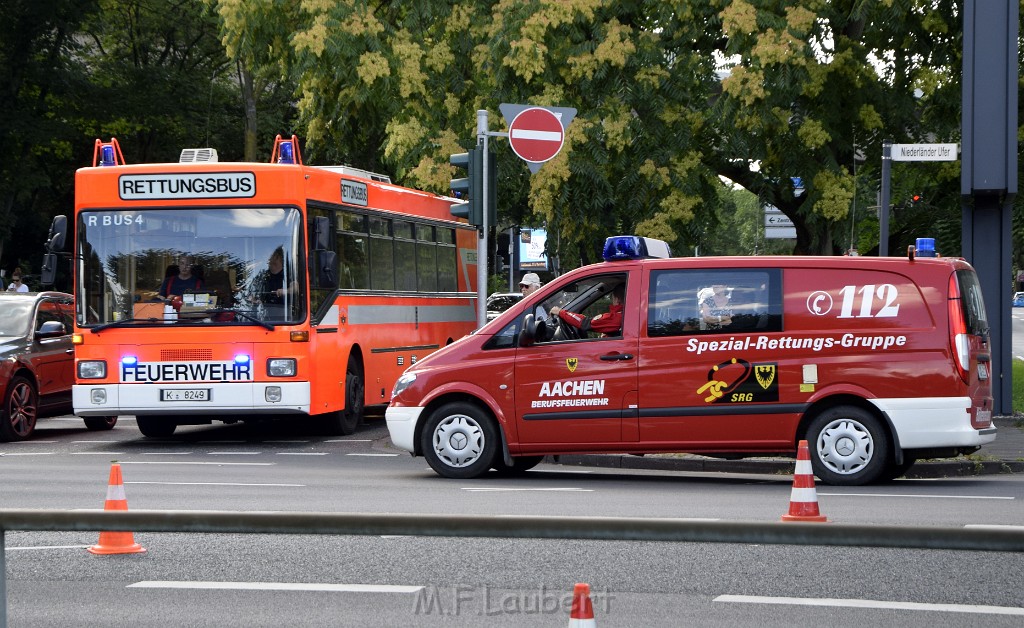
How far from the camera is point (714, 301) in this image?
39.4 feet

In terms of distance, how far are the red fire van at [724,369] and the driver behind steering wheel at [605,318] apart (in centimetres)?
1

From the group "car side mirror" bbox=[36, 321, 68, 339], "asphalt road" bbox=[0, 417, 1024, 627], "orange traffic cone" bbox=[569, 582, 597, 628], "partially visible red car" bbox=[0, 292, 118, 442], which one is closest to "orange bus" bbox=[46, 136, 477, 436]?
"partially visible red car" bbox=[0, 292, 118, 442]

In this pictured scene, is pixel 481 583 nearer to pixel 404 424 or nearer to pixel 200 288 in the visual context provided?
pixel 404 424

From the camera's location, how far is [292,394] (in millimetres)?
15734

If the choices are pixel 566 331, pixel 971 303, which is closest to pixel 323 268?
pixel 566 331

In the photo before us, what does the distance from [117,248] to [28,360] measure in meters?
Answer: 2.52

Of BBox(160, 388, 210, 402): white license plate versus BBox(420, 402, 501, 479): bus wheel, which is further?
BBox(160, 388, 210, 402): white license plate

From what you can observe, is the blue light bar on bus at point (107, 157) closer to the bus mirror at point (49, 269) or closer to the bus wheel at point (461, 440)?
the bus mirror at point (49, 269)

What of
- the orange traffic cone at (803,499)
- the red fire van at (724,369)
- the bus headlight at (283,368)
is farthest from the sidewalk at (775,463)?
the orange traffic cone at (803,499)

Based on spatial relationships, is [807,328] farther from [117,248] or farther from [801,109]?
[801,109]

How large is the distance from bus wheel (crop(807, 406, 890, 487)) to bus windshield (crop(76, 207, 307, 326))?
20.3 feet

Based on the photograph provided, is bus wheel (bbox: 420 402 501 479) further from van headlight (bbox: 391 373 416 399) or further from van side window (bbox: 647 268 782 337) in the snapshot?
van side window (bbox: 647 268 782 337)

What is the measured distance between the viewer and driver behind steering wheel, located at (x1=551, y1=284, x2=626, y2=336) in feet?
40.3

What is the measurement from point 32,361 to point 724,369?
9.24 meters
